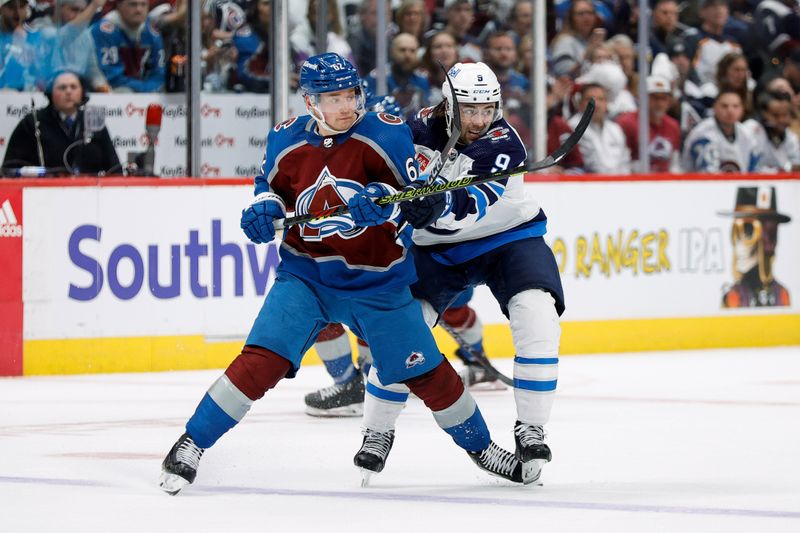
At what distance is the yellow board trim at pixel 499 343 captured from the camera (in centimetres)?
695

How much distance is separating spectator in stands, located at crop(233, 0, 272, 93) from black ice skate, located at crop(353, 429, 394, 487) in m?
3.95

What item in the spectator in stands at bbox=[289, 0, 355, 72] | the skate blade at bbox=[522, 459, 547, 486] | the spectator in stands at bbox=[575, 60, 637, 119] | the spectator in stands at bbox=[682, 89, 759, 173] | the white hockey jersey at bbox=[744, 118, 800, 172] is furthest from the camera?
the white hockey jersey at bbox=[744, 118, 800, 172]

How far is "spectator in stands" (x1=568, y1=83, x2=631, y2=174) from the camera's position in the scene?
8.45m

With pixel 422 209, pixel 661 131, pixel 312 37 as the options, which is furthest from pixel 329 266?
pixel 661 131

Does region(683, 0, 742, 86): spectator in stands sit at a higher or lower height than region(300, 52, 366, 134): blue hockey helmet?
higher

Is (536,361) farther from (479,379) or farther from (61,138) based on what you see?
(61,138)

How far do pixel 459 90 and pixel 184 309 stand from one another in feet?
10.6

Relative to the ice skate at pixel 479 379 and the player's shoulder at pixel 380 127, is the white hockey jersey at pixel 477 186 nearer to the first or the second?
the player's shoulder at pixel 380 127

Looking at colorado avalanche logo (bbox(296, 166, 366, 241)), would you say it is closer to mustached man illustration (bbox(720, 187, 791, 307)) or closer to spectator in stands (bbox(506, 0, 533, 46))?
spectator in stands (bbox(506, 0, 533, 46))

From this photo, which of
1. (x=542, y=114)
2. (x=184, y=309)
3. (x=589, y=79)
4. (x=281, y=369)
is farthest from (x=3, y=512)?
(x=589, y=79)

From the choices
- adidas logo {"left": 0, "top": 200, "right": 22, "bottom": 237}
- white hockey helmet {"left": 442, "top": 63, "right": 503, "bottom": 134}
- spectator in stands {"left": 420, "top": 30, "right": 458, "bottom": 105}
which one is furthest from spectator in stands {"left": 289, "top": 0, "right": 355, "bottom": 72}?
white hockey helmet {"left": 442, "top": 63, "right": 503, "bottom": 134}

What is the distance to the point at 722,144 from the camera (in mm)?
8977

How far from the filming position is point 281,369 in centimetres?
378

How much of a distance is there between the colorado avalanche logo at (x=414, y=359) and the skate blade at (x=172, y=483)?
61 centimetres
